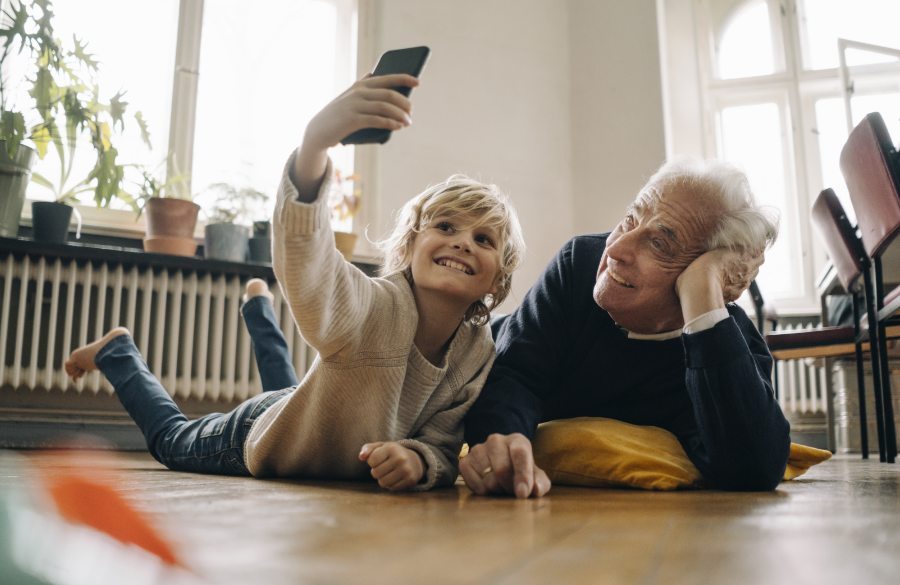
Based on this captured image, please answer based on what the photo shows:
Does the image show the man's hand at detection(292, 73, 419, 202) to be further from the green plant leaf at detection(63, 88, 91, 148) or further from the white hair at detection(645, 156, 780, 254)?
the green plant leaf at detection(63, 88, 91, 148)

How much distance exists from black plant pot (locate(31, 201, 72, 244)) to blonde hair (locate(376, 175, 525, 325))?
6.45ft

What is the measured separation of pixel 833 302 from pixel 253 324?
2.77 meters

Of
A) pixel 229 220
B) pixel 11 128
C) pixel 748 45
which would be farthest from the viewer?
pixel 748 45

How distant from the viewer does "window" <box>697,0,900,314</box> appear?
13.5 feet

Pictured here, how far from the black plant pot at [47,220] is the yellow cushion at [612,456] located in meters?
2.32

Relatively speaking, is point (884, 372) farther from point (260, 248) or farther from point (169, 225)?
point (169, 225)

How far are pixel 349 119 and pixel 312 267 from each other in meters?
0.19

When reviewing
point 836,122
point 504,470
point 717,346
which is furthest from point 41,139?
point 836,122

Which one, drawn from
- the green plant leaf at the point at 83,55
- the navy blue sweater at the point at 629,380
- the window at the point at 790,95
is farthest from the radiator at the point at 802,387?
the green plant leaf at the point at 83,55

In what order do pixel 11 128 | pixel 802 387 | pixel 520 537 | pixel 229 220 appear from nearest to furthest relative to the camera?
pixel 520 537 < pixel 11 128 < pixel 229 220 < pixel 802 387

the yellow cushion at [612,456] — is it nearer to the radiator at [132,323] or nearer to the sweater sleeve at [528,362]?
the sweater sleeve at [528,362]

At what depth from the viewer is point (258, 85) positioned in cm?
362

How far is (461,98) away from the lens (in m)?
3.89

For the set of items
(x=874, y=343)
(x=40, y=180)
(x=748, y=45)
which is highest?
(x=748, y=45)
